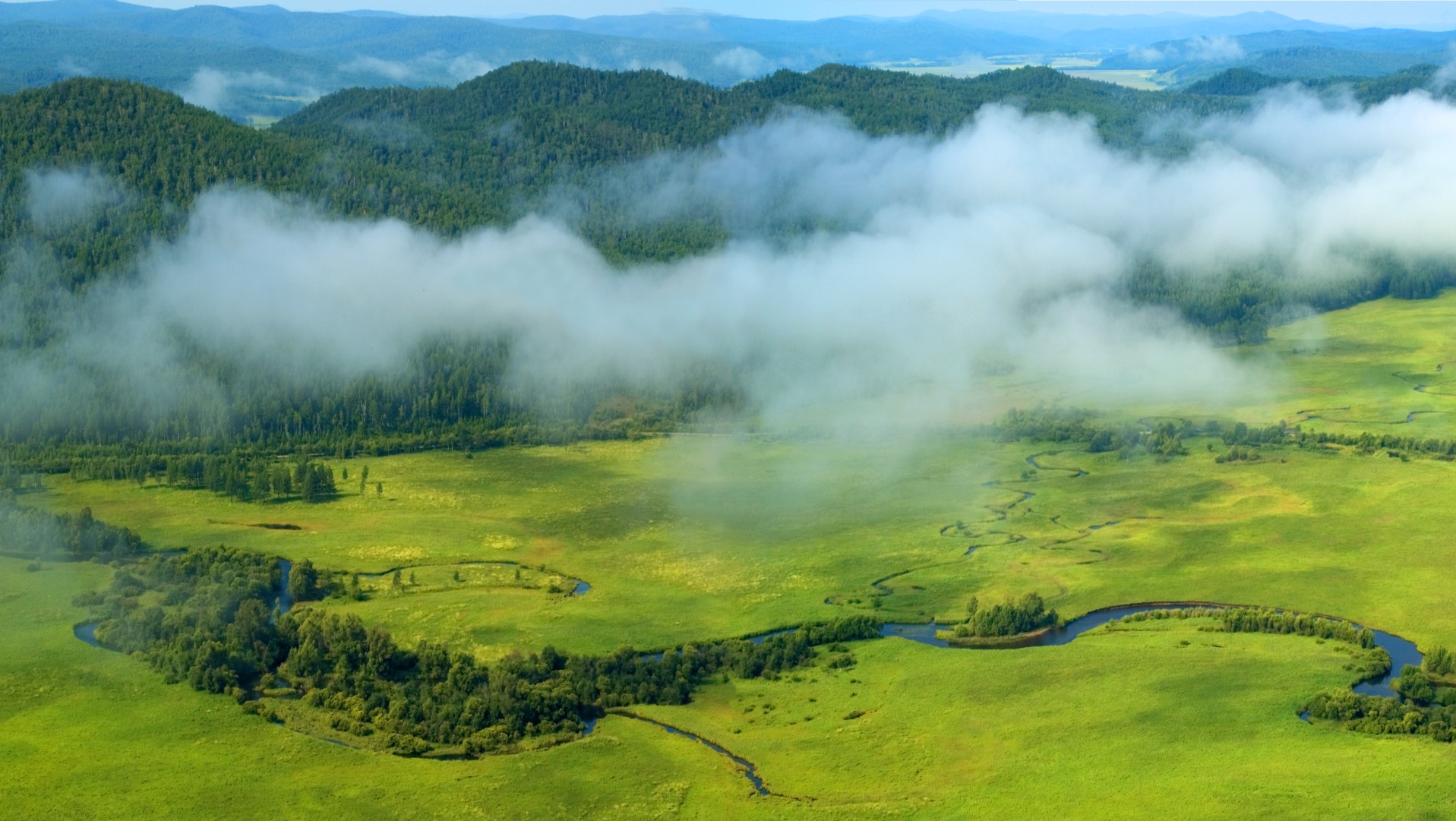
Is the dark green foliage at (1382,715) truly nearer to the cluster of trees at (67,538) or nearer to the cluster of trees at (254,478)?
the cluster of trees at (67,538)

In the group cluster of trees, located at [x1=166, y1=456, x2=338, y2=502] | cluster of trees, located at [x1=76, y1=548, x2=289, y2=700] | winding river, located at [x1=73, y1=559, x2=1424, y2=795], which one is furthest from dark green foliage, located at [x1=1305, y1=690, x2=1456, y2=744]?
cluster of trees, located at [x1=166, y1=456, x2=338, y2=502]

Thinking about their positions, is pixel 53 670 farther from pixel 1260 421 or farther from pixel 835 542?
pixel 1260 421

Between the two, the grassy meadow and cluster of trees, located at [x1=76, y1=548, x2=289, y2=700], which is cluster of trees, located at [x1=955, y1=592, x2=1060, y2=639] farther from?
cluster of trees, located at [x1=76, y1=548, x2=289, y2=700]

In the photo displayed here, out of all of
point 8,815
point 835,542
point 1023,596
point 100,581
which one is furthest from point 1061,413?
point 8,815

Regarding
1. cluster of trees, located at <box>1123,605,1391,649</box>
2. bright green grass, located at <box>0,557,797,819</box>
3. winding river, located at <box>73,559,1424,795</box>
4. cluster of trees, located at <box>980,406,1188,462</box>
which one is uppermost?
cluster of trees, located at <box>980,406,1188,462</box>

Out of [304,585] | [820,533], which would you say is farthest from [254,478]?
[820,533]

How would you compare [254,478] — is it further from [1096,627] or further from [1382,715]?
[1382,715]
